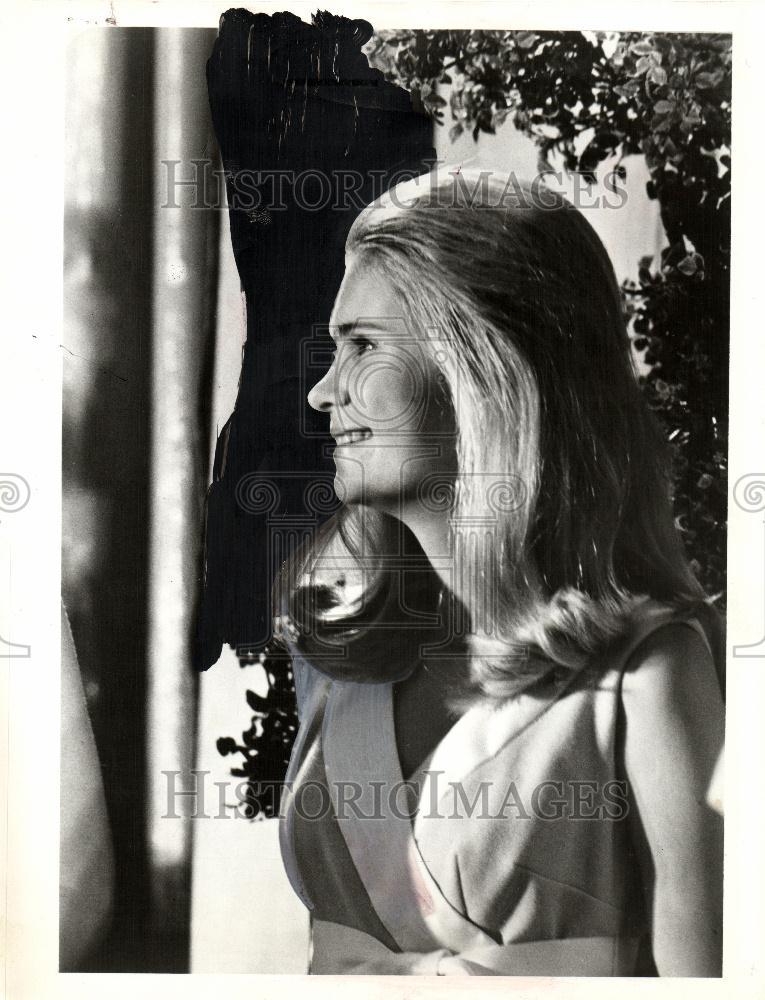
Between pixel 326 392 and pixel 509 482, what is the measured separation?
341 mm

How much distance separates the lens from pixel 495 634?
1.29 m

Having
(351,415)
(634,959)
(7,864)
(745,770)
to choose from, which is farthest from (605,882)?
(7,864)

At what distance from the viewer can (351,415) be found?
1.32m

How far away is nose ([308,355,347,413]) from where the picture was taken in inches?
51.8

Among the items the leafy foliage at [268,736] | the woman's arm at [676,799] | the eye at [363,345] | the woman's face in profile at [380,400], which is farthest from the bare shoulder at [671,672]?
the eye at [363,345]

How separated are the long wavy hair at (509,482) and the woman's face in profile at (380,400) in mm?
24

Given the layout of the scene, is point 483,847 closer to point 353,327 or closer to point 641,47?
point 353,327

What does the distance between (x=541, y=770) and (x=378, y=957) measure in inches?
16.2

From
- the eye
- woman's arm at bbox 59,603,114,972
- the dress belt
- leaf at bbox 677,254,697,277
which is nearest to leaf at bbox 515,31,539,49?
leaf at bbox 677,254,697,277

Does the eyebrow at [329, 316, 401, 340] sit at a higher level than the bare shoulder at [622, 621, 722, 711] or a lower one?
higher

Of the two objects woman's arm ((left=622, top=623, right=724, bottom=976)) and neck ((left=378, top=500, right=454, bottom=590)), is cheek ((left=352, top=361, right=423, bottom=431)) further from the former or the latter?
woman's arm ((left=622, top=623, right=724, bottom=976))

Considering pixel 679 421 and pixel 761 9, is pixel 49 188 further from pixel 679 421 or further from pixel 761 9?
pixel 761 9

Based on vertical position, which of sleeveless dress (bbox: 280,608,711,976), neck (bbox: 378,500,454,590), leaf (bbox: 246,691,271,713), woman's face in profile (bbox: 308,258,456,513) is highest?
woman's face in profile (bbox: 308,258,456,513)

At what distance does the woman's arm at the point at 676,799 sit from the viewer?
1293mm
